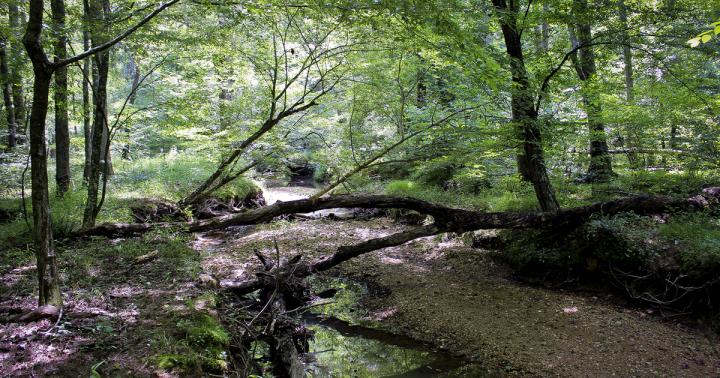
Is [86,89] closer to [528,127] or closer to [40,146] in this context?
[40,146]

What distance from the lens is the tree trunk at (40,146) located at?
3.48 meters

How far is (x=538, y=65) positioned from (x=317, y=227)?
274 inches

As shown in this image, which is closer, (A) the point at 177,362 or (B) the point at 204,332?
(A) the point at 177,362

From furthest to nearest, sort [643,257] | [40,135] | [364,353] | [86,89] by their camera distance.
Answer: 1. [86,89]
2. [643,257]
3. [364,353]
4. [40,135]

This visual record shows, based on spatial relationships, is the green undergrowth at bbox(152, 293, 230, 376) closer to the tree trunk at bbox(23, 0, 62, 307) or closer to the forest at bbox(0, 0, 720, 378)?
the forest at bbox(0, 0, 720, 378)

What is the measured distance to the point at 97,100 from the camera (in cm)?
741

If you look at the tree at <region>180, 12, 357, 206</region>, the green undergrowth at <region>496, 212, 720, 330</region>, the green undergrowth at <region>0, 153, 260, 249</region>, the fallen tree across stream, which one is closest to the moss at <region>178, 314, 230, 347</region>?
the fallen tree across stream

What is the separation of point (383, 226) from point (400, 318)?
213 inches

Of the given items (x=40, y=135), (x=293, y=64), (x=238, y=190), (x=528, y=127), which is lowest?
(x=238, y=190)

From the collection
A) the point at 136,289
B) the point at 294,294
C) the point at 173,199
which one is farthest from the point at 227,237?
the point at 136,289

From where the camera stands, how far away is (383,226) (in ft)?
37.9

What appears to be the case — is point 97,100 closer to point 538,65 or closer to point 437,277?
point 437,277

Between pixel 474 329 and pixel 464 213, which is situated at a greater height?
pixel 464 213

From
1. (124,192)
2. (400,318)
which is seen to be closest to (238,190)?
(124,192)
